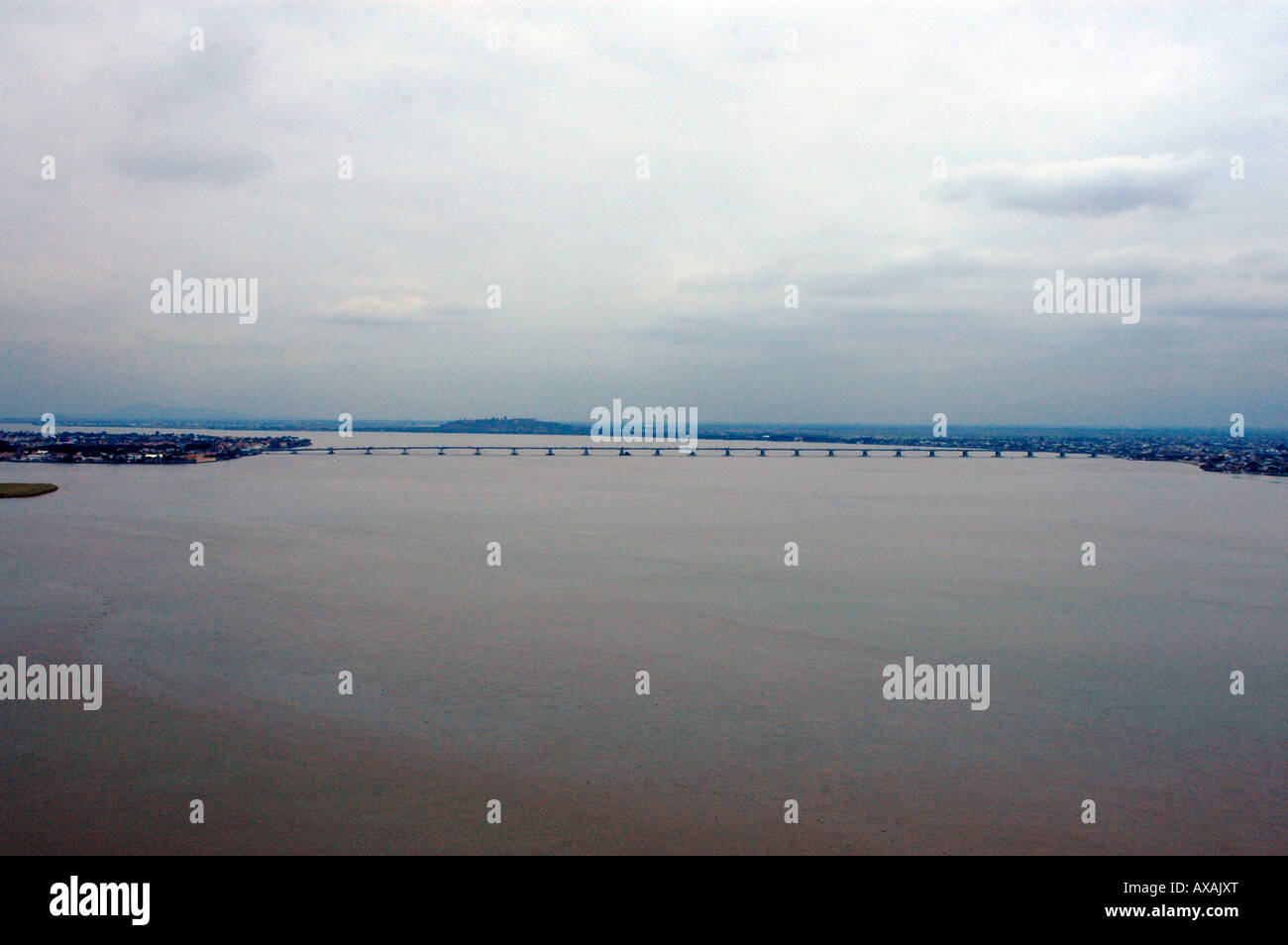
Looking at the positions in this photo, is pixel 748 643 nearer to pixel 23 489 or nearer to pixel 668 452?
pixel 23 489

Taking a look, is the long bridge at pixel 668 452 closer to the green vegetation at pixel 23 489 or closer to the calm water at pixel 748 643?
the green vegetation at pixel 23 489

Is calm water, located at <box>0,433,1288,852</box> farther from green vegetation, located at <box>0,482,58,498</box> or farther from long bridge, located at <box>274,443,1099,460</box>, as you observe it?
long bridge, located at <box>274,443,1099,460</box>

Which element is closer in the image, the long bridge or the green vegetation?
the green vegetation

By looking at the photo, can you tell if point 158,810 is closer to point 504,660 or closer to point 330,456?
point 504,660

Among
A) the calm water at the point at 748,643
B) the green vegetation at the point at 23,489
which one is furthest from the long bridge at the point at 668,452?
the calm water at the point at 748,643

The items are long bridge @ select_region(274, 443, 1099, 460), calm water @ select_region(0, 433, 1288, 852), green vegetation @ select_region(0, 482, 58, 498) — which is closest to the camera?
calm water @ select_region(0, 433, 1288, 852)

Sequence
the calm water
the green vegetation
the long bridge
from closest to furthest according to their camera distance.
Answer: the calm water
the green vegetation
the long bridge

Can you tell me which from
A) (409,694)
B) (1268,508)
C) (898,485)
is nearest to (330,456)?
(898,485)

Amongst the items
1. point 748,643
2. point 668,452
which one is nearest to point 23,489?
point 748,643

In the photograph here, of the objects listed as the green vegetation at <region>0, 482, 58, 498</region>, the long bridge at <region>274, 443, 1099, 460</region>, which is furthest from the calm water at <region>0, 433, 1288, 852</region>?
the long bridge at <region>274, 443, 1099, 460</region>
